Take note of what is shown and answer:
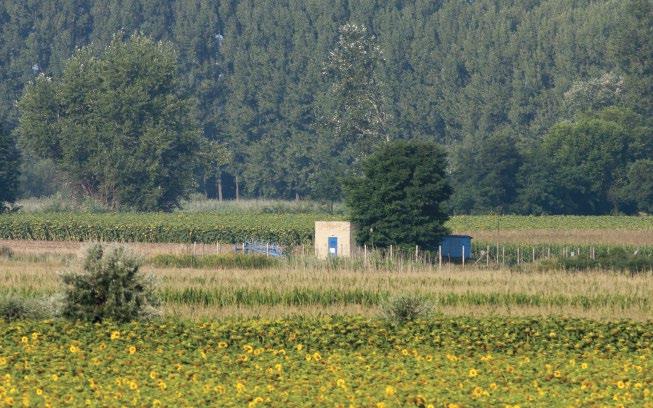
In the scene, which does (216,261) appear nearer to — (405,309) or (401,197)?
(401,197)

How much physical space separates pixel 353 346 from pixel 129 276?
6.30 m

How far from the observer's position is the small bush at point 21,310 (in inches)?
1462

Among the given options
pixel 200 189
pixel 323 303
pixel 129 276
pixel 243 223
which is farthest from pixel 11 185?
pixel 129 276

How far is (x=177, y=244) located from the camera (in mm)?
96188

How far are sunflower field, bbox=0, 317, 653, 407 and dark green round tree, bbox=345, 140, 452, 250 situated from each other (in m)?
40.4

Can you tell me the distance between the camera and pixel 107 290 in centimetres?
3653

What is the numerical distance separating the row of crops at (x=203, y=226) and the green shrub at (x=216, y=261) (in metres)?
19.4

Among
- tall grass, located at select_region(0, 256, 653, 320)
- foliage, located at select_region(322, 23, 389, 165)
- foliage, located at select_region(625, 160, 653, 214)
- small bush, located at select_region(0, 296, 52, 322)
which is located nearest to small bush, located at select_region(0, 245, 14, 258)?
tall grass, located at select_region(0, 256, 653, 320)

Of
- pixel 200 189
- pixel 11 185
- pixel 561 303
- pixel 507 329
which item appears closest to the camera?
pixel 507 329

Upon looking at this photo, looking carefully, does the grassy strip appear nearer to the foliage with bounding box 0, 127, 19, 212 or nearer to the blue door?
the blue door

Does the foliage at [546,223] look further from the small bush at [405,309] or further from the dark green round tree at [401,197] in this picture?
the small bush at [405,309]

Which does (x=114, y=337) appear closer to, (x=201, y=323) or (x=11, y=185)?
(x=201, y=323)

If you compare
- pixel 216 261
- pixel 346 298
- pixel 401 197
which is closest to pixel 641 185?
pixel 401 197

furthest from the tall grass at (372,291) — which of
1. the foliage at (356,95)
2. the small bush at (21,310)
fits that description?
the foliage at (356,95)
